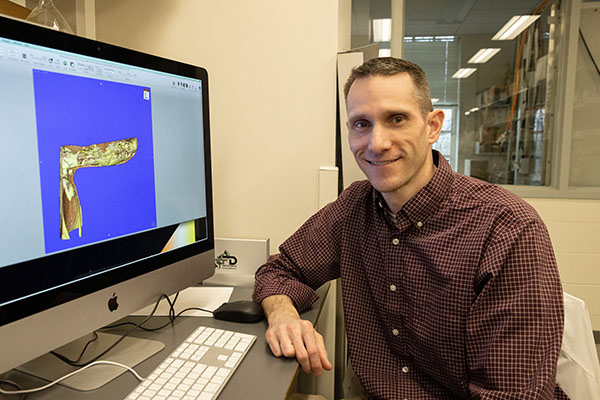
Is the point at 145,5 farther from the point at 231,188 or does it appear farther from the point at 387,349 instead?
the point at 387,349

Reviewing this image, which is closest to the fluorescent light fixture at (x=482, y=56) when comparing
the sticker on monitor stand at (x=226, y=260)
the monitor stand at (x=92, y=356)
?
the sticker on monitor stand at (x=226, y=260)

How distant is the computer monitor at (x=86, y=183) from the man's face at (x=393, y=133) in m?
0.42

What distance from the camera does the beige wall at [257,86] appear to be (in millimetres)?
1347

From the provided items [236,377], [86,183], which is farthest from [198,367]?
[86,183]

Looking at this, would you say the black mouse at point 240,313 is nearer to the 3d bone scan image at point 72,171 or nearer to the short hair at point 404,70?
the 3d bone scan image at point 72,171

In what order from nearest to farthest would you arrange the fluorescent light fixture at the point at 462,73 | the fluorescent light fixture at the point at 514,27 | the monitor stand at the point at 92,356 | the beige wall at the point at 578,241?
1. the monitor stand at the point at 92,356
2. the beige wall at the point at 578,241
3. the fluorescent light fixture at the point at 514,27
4. the fluorescent light fixture at the point at 462,73

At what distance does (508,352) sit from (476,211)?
300 millimetres

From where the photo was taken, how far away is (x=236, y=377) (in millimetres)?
700

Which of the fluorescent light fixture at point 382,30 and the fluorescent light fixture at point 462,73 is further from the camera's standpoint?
the fluorescent light fixture at point 462,73

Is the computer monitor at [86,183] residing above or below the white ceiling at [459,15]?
below

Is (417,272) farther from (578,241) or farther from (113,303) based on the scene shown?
(578,241)

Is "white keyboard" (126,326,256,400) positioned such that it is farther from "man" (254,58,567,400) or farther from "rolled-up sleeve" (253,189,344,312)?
"rolled-up sleeve" (253,189,344,312)

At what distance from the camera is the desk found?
65cm

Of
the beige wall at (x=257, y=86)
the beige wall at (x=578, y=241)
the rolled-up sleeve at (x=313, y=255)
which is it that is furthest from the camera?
the beige wall at (x=578, y=241)
